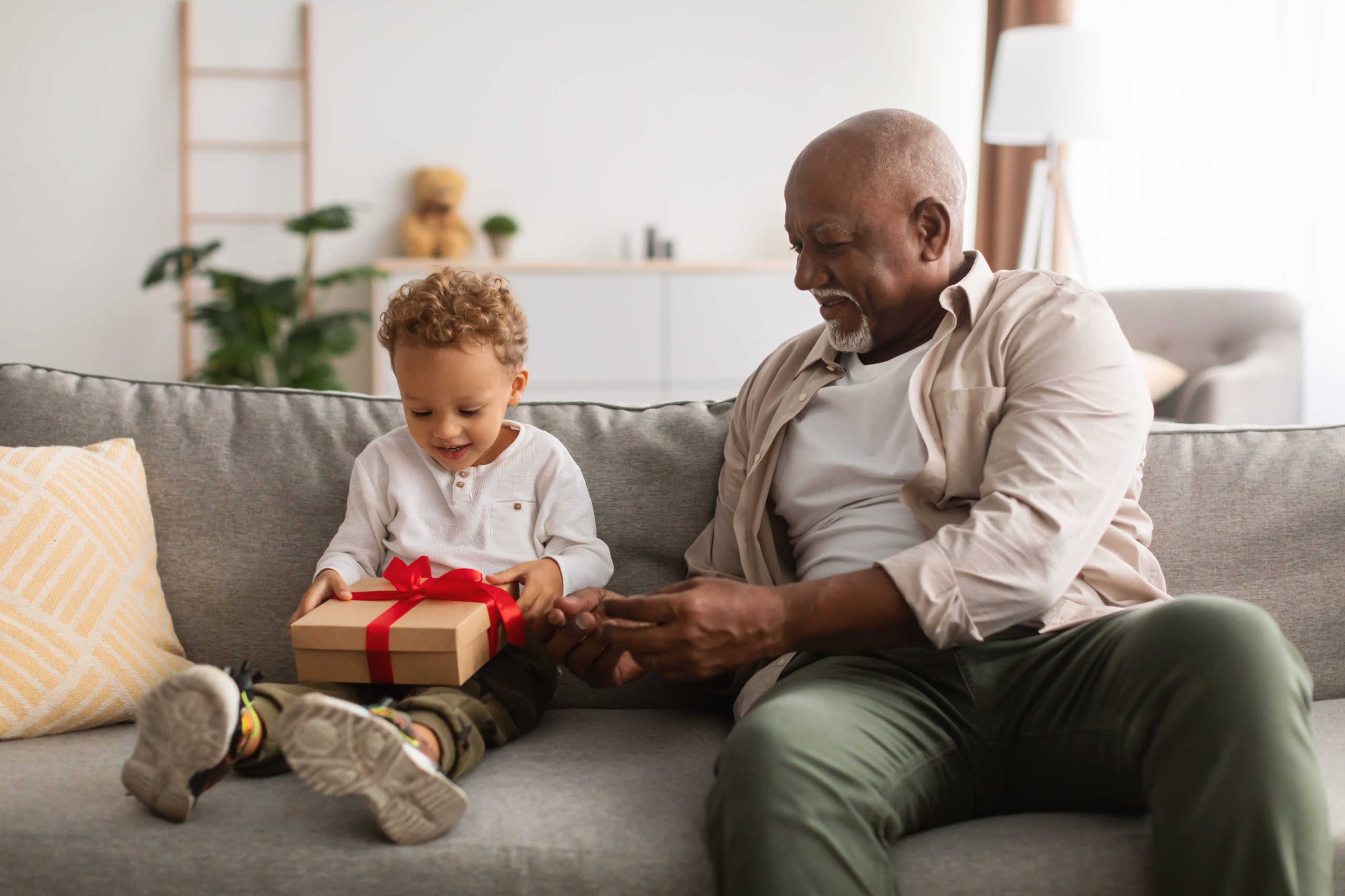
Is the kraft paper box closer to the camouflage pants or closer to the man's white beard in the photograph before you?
the camouflage pants

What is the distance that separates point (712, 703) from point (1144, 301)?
2.41 meters

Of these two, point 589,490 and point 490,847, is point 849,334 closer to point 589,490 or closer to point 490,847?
point 589,490

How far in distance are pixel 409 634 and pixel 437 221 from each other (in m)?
3.74

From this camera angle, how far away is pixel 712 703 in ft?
4.97

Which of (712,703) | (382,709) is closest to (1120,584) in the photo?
(712,703)

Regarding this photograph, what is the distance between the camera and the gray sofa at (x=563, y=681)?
3.38 ft

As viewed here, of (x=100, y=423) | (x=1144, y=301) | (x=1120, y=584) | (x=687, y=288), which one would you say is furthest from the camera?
(x=687, y=288)

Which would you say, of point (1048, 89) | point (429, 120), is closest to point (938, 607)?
point (1048, 89)

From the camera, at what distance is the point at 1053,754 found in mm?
1132

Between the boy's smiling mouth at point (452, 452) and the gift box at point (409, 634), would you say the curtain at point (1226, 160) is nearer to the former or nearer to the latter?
the boy's smiling mouth at point (452, 452)

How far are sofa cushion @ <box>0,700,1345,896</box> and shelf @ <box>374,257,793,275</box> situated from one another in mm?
3308

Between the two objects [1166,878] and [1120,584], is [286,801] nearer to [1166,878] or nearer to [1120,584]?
[1166,878]

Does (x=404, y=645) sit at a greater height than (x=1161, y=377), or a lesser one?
lesser

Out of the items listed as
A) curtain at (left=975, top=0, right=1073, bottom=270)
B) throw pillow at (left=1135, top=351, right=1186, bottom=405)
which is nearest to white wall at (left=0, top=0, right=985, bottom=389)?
curtain at (left=975, top=0, right=1073, bottom=270)
